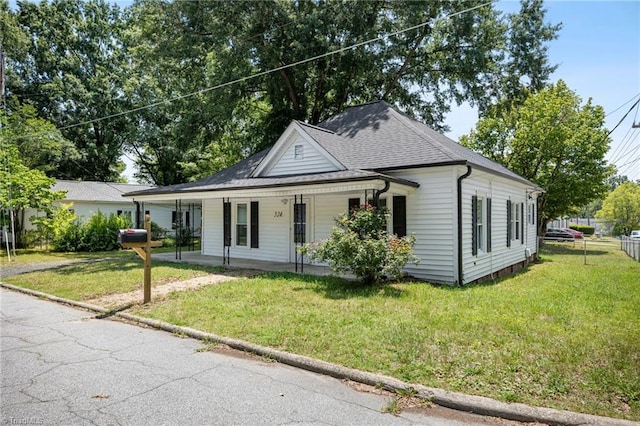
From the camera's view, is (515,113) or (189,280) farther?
(515,113)

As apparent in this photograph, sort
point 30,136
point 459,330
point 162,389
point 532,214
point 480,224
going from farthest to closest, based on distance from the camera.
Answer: point 30,136
point 532,214
point 480,224
point 459,330
point 162,389

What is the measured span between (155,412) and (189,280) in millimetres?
7083

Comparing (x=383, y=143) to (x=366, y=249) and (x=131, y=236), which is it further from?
(x=131, y=236)

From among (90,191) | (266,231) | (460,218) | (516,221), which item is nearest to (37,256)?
(266,231)

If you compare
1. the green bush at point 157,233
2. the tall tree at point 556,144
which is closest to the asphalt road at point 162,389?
the green bush at point 157,233

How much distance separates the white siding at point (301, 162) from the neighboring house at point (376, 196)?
34mm

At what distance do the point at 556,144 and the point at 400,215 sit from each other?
19.9 m

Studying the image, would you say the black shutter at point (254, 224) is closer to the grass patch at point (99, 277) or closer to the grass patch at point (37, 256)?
the grass patch at point (99, 277)

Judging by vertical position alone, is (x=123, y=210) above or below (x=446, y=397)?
above

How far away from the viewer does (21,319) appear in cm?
694

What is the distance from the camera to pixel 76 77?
32.7 meters

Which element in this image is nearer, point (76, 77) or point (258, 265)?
point (258, 265)

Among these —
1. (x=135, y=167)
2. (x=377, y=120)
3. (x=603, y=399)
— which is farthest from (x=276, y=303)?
(x=135, y=167)

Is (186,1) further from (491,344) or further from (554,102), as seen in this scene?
(554,102)
